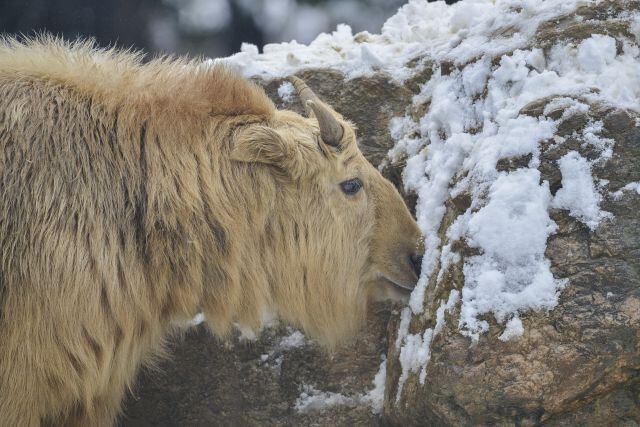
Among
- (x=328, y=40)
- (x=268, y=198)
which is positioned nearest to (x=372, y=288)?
(x=268, y=198)

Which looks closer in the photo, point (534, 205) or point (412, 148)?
point (534, 205)

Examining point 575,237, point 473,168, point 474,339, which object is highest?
point 473,168

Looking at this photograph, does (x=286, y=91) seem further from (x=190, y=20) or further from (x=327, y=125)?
(x=190, y=20)

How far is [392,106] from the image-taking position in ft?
14.3

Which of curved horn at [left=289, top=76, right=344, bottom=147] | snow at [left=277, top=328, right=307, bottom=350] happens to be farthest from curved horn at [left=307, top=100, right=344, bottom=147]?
snow at [left=277, top=328, right=307, bottom=350]

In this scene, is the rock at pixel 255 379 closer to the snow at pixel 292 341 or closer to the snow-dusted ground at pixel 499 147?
the snow at pixel 292 341

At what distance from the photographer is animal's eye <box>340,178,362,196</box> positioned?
356 cm

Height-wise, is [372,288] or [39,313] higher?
[39,313]

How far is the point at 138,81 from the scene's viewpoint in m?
3.53

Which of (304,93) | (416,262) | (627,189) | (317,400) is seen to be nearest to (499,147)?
(627,189)

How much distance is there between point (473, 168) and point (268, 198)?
92cm

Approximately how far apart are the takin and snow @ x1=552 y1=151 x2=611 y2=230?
0.79 meters

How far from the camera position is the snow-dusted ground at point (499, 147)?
2928 mm

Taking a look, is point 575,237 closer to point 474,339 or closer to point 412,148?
point 474,339
